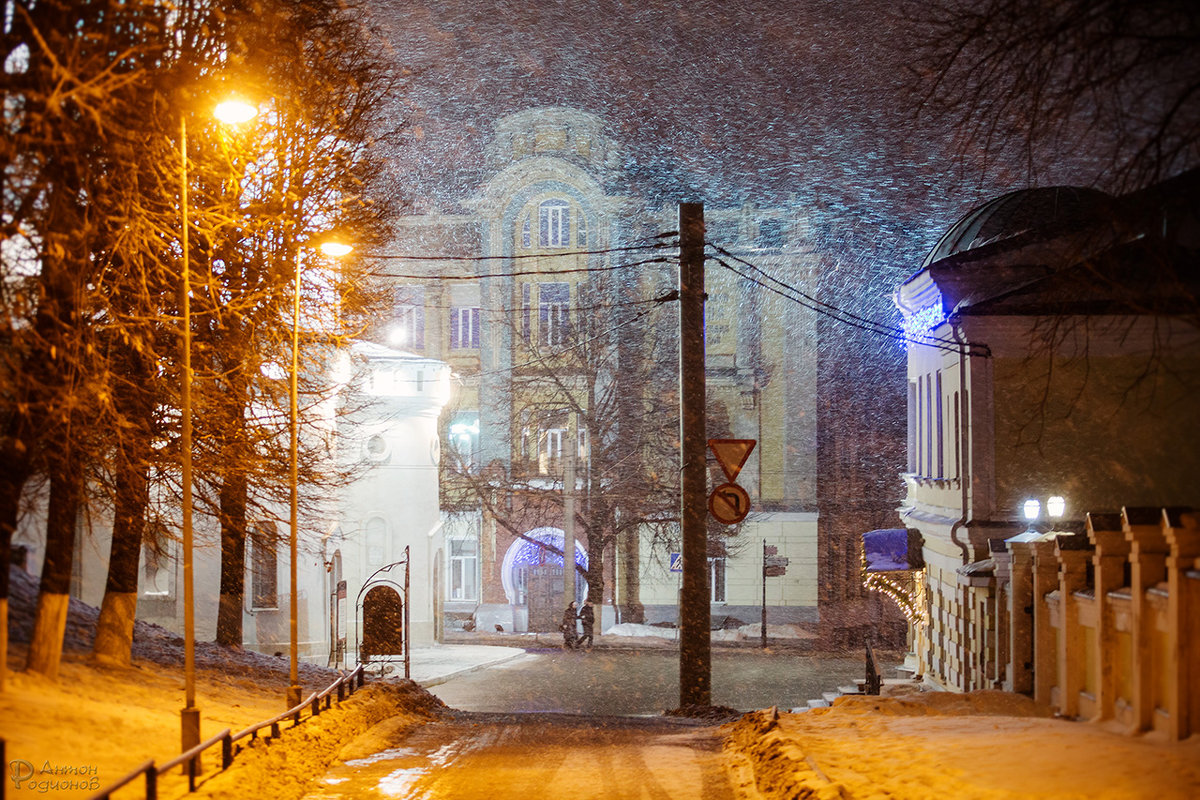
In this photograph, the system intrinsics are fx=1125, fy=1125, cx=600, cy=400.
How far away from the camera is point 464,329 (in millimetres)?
49469

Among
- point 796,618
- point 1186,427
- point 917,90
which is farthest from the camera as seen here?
point 796,618

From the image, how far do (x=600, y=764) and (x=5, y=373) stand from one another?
6.30m

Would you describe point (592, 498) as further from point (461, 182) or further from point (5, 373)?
point (5, 373)

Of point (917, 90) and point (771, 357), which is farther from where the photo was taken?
point (771, 357)

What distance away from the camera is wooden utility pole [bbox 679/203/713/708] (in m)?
16.6

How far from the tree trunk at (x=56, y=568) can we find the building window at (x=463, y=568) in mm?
35646

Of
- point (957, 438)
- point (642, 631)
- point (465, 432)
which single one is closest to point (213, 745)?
point (957, 438)

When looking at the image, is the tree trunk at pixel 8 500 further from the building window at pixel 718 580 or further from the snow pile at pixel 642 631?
the building window at pixel 718 580

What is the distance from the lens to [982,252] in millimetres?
19812

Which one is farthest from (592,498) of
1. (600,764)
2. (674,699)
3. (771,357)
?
(600,764)

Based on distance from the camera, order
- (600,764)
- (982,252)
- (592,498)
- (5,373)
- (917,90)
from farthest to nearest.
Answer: (592,498)
(982,252)
(600,764)
(5,373)
(917,90)

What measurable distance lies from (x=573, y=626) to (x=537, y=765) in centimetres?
2786

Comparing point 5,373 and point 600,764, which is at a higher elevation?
point 5,373

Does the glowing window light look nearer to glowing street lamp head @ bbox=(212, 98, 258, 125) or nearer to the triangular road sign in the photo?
the triangular road sign
